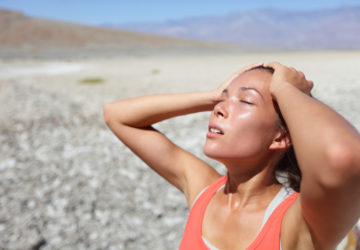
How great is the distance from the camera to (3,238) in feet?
17.0

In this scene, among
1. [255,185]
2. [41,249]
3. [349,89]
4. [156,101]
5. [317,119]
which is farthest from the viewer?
[349,89]

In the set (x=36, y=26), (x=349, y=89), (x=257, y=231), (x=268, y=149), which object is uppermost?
(x=268, y=149)

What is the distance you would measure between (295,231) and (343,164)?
58 cm

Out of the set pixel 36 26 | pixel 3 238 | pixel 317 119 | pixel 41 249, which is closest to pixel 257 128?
pixel 317 119

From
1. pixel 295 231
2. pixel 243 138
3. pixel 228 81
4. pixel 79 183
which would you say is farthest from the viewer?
pixel 79 183

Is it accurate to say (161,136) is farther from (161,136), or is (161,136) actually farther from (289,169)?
(289,169)

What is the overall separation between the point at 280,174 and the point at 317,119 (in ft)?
3.07

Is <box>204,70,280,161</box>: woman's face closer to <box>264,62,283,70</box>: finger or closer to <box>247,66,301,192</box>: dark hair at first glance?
<box>264,62,283,70</box>: finger

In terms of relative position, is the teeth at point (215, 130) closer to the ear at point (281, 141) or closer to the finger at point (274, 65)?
the ear at point (281, 141)

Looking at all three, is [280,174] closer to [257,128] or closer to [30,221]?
Answer: [257,128]

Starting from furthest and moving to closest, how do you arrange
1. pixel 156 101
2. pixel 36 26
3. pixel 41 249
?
pixel 36 26 < pixel 41 249 < pixel 156 101

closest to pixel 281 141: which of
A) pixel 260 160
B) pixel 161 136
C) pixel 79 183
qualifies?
pixel 260 160

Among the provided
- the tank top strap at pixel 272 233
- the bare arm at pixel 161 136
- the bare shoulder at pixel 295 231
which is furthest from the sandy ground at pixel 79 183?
the bare shoulder at pixel 295 231

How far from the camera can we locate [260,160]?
2.25 metres
